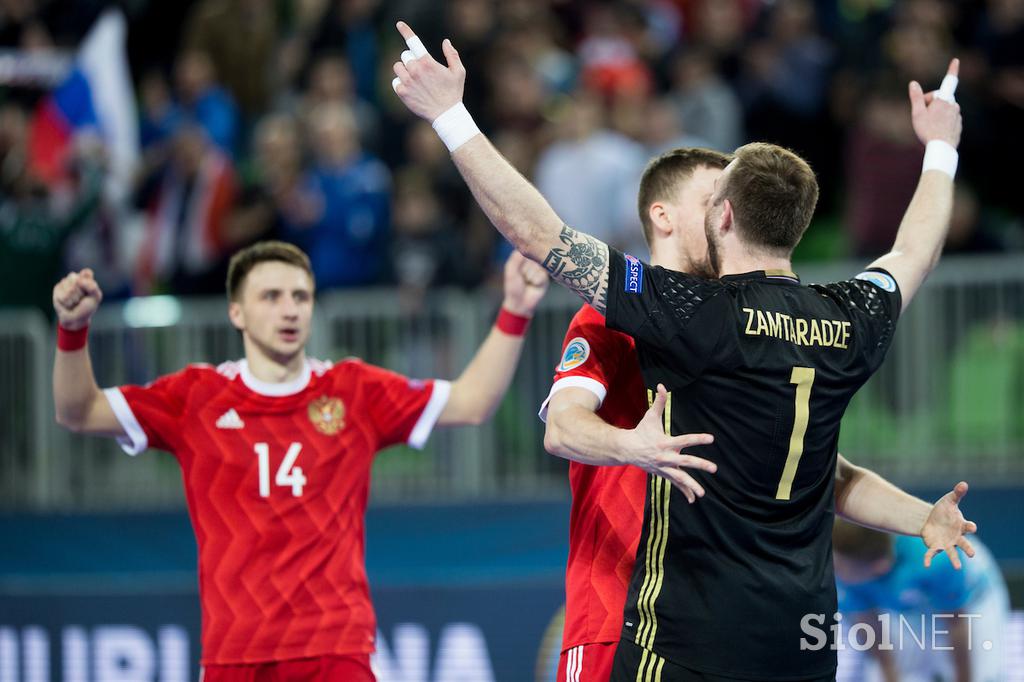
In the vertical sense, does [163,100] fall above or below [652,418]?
above

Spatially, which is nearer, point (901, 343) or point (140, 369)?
point (901, 343)

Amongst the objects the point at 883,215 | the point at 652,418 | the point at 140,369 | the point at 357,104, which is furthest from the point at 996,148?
the point at 652,418

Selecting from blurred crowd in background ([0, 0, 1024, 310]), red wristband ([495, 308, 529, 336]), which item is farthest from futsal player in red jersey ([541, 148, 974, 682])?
blurred crowd in background ([0, 0, 1024, 310])

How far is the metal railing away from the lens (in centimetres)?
992

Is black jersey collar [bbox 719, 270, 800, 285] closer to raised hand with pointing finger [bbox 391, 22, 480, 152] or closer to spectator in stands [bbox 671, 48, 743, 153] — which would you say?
raised hand with pointing finger [bbox 391, 22, 480, 152]

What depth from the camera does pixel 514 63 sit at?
12.3 m

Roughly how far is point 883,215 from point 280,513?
635 cm

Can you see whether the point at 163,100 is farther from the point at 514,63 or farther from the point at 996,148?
the point at 996,148

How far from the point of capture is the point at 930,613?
25.5 ft

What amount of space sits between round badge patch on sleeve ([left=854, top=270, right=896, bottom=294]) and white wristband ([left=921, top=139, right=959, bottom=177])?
620 mm

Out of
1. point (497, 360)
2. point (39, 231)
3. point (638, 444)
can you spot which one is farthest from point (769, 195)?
point (39, 231)

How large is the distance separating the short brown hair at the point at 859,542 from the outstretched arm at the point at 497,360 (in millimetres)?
1850

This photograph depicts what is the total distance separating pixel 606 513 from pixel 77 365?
251 centimetres

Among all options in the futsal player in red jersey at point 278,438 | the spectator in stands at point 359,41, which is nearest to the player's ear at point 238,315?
the futsal player in red jersey at point 278,438
